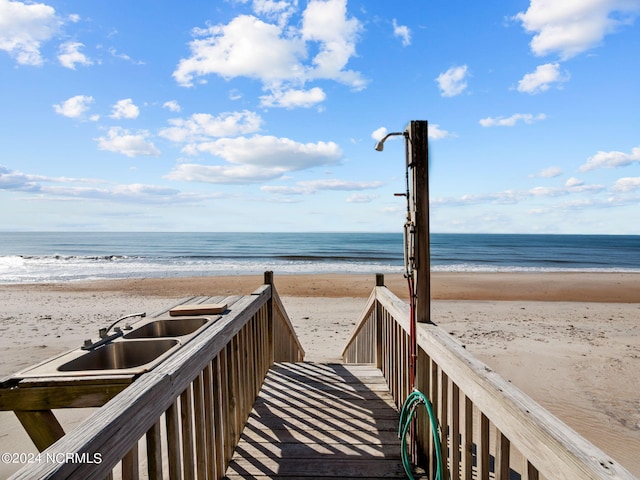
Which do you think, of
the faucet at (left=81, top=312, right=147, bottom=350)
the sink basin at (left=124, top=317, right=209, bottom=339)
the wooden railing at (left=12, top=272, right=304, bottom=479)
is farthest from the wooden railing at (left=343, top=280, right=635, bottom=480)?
the faucet at (left=81, top=312, right=147, bottom=350)

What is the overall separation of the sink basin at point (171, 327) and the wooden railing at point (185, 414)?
0.28 m

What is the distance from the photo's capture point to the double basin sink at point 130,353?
5.87ft

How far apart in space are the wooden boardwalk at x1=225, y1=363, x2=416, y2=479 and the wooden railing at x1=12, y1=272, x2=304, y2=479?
0.15 m

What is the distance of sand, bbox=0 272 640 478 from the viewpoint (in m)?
4.87

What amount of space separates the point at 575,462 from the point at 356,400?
266 cm

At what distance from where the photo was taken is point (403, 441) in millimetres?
2371

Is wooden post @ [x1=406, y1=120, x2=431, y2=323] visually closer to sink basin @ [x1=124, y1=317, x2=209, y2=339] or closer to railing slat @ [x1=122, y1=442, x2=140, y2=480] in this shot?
sink basin @ [x1=124, y1=317, x2=209, y2=339]

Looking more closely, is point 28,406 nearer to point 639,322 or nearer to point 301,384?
point 301,384

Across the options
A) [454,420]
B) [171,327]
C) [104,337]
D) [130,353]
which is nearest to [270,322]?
[171,327]

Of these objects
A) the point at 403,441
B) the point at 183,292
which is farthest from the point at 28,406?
the point at 183,292

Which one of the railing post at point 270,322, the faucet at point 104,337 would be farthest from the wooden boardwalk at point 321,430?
the faucet at point 104,337

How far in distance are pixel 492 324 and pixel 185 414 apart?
31.4ft

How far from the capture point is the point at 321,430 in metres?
2.97

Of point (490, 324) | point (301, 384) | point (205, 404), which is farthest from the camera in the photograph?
point (490, 324)
